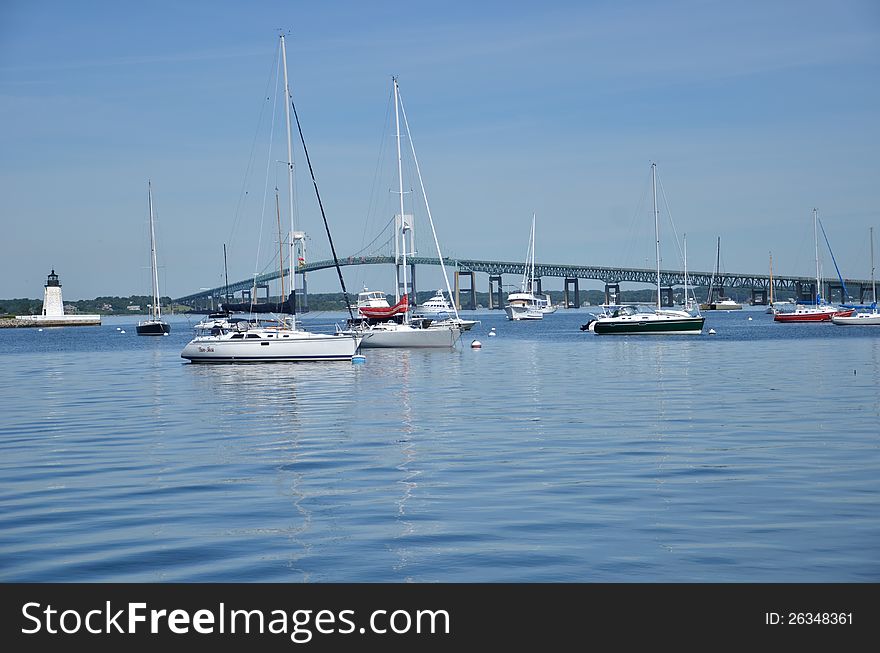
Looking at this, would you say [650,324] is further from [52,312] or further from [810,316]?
[52,312]

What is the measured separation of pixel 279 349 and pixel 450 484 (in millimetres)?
30877

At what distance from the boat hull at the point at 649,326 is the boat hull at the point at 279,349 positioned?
30.2 m

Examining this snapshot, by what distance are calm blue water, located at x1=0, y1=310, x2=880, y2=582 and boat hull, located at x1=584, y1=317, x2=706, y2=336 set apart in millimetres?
39195

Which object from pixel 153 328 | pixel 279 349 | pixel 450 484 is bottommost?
pixel 153 328

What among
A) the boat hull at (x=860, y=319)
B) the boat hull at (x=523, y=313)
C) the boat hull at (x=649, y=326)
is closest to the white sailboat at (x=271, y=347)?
the boat hull at (x=649, y=326)

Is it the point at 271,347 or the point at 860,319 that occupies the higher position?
the point at 271,347

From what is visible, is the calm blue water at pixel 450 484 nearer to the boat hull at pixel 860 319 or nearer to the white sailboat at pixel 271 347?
the white sailboat at pixel 271 347

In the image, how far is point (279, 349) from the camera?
44.8 m

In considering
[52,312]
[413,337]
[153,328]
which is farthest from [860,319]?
[52,312]

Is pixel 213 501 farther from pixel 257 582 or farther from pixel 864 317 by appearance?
pixel 864 317
